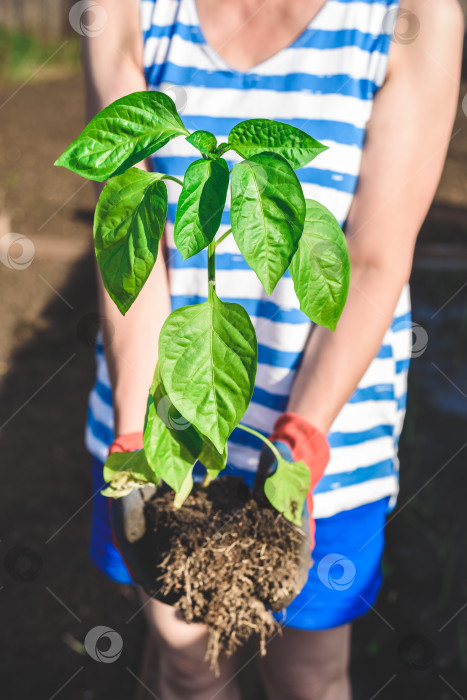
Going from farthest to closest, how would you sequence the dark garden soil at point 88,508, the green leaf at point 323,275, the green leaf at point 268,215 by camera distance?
the dark garden soil at point 88,508 → the green leaf at point 323,275 → the green leaf at point 268,215

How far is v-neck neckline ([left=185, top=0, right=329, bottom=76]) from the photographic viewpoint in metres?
1.21

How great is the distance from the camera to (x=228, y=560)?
43.7 inches

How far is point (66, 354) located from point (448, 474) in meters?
1.90

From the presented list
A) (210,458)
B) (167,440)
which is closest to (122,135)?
(167,440)

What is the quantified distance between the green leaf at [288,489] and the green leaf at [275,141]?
491mm

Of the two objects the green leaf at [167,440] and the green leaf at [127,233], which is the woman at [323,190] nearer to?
the green leaf at [167,440]

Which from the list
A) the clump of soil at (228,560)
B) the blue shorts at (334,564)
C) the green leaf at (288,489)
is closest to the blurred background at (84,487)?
the blue shorts at (334,564)

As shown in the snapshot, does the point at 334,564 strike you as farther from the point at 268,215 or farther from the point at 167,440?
the point at 268,215

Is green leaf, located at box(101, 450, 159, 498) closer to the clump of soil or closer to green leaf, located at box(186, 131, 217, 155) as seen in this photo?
the clump of soil

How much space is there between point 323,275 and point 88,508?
224 centimetres

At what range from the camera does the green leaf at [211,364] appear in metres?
0.81

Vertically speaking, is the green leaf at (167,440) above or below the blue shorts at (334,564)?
above

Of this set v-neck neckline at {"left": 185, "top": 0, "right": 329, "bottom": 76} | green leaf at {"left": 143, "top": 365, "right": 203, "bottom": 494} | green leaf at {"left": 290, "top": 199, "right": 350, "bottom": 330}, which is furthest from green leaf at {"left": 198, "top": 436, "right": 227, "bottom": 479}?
v-neck neckline at {"left": 185, "top": 0, "right": 329, "bottom": 76}

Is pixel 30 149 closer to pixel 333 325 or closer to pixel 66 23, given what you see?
pixel 66 23
